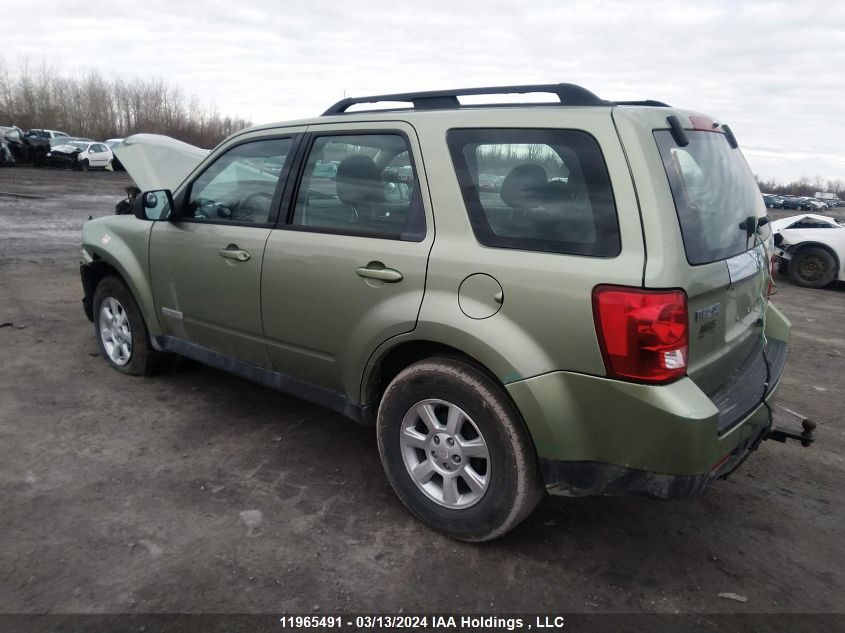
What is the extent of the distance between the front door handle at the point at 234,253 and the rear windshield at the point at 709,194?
7.22 ft

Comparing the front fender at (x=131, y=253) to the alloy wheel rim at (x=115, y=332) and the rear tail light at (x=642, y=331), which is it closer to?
the alloy wheel rim at (x=115, y=332)

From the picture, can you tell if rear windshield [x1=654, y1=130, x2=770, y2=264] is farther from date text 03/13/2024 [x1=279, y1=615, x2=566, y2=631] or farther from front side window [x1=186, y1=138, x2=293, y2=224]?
front side window [x1=186, y1=138, x2=293, y2=224]

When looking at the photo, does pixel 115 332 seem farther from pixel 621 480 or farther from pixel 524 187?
pixel 621 480

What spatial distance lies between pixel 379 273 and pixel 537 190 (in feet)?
2.62

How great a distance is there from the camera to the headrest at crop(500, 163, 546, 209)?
253 centimetres

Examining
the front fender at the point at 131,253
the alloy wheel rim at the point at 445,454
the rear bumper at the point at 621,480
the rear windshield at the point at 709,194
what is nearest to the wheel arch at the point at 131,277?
the front fender at the point at 131,253

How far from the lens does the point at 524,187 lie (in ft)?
8.41

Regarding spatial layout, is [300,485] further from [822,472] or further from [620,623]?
[822,472]

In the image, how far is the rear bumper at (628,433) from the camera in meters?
2.25

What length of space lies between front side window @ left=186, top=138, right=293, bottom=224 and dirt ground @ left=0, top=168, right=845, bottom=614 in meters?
1.32

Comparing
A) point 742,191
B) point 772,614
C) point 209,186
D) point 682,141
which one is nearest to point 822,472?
point 772,614

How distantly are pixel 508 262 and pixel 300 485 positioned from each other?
1.67 m

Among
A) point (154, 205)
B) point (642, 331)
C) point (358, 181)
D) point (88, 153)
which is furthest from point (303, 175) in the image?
point (88, 153)

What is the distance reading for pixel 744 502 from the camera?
10.8ft
